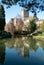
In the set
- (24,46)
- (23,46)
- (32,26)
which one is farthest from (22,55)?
(32,26)

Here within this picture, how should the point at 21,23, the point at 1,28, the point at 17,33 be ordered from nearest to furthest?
the point at 1,28 < the point at 17,33 < the point at 21,23

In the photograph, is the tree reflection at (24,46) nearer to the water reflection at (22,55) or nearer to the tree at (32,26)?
the water reflection at (22,55)

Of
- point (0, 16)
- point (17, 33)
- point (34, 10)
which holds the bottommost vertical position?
point (17, 33)

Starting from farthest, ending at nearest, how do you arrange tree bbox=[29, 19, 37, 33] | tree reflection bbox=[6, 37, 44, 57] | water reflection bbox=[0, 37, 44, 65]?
tree bbox=[29, 19, 37, 33]
tree reflection bbox=[6, 37, 44, 57]
water reflection bbox=[0, 37, 44, 65]

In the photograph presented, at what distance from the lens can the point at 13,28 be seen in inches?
2137

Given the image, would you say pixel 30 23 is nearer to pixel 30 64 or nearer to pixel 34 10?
pixel 30 64

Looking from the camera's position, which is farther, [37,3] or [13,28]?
[13,28]

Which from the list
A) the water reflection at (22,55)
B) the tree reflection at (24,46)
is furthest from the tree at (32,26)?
the water reflection at (22,55)

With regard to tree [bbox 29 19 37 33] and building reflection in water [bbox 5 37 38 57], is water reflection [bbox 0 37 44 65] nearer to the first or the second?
building reflection in water [bbox 5 37 38 57]

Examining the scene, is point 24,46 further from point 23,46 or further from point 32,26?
point 32,26

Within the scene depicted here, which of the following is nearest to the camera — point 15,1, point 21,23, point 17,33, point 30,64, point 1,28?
point 15,1

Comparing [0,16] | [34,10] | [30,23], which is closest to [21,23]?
[30,23]

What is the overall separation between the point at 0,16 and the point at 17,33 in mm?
9067

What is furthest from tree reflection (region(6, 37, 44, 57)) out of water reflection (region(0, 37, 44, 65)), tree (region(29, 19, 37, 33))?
tree (region(29, 19, 37, 33))
